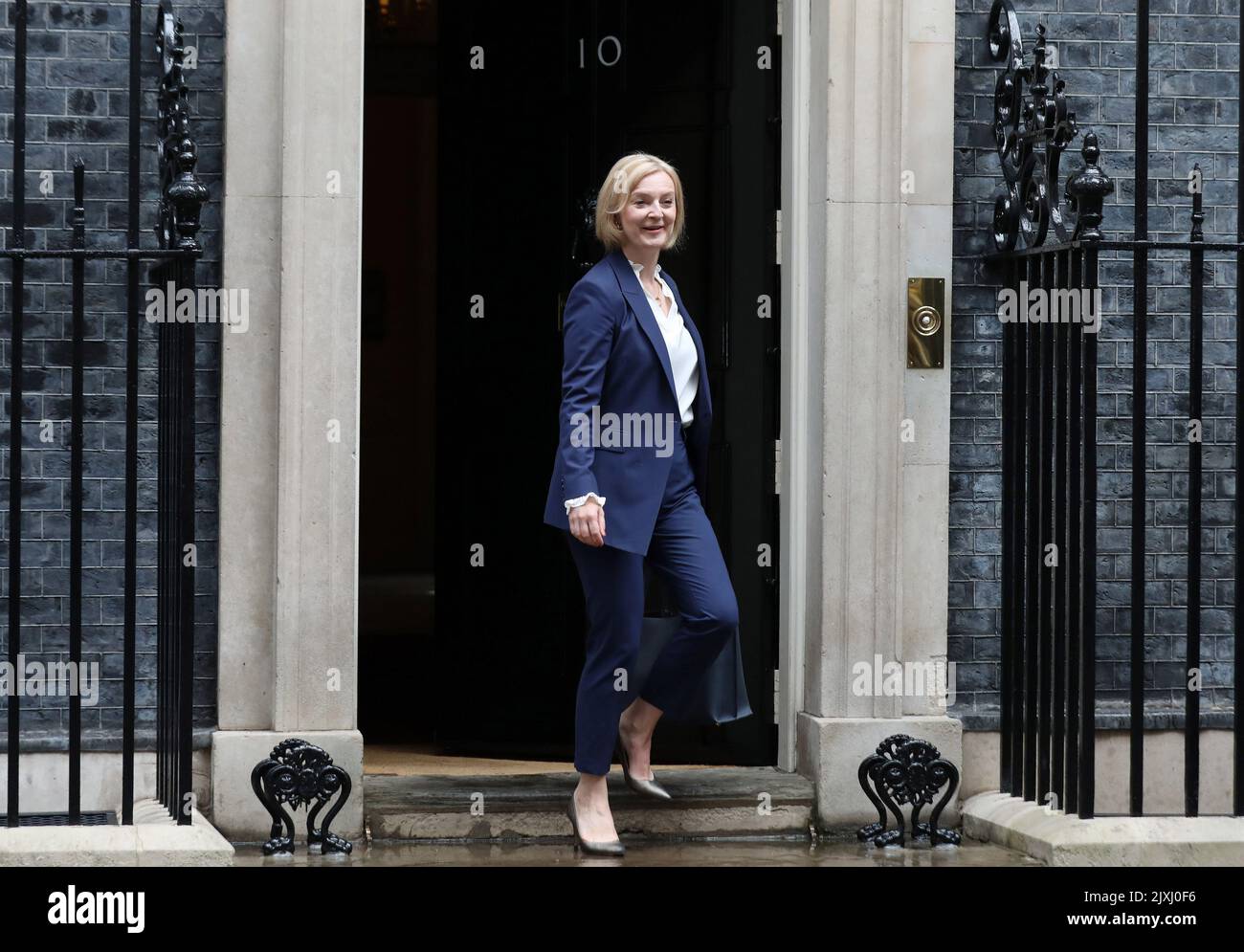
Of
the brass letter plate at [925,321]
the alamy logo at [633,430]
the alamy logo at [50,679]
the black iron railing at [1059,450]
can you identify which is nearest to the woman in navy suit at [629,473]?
the alamy logo at [633,430]

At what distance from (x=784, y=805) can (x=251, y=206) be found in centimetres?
278

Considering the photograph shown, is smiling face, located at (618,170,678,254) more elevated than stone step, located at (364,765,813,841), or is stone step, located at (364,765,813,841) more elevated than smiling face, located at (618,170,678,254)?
smiling face, located at (618,170,678,254)

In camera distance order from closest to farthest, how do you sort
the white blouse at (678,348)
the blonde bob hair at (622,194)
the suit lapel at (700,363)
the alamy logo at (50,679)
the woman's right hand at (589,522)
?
1. the woman's right hand at (589,522)
2. the blonde bob hair at (622,194)
3. the white blouse at (678,348)
4. the suit lapel at (700,363)
5. the alamy logo at (50,679)

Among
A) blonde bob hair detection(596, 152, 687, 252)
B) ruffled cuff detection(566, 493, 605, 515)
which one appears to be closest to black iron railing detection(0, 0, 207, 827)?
ruffled cuff detection(566, 493, 605, 515)

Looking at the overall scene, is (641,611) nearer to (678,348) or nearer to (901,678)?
(678,348)

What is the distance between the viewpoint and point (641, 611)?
5.98 m

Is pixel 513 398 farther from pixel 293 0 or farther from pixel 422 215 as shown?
pixel 422 215

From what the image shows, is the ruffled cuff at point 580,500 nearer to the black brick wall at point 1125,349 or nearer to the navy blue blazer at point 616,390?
the navy blue blazer at point 616,390

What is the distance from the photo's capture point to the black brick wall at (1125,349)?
22.6ft

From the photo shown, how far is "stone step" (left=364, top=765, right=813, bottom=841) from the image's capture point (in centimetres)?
645

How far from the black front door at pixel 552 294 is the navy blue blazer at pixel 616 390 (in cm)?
117

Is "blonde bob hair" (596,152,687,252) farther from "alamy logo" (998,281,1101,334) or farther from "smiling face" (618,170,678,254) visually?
"alamy logo" (998,281,1101,334)

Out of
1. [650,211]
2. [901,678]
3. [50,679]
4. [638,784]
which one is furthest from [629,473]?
[50,679]

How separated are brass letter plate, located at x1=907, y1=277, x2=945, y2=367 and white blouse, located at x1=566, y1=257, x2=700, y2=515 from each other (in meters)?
0.98
